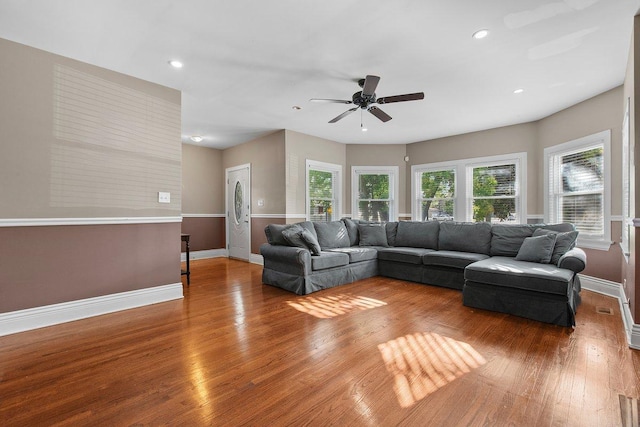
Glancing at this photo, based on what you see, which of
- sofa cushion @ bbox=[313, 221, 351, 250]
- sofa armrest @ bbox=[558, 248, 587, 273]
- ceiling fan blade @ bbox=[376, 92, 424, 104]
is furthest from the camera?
sofa cushion @ bbox=[313, 221, 351, 250]

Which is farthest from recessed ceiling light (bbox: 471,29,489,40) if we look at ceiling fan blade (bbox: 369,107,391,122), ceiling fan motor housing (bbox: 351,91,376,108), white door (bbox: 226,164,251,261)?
white door (bbox: 226,164,251,261)

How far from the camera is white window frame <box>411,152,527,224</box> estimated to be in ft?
17.5

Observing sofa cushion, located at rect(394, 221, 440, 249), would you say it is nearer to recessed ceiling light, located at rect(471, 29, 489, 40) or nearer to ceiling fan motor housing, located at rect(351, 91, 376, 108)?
ceiling fan motor housing, located at rect(351, 91, 376, 108)

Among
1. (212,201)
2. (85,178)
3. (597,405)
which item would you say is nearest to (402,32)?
(597,405)

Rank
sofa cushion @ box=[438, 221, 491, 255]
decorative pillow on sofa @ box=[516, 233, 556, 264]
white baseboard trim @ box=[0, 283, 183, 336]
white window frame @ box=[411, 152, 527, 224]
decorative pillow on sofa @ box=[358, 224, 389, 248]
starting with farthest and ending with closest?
1. decorative pillow on sofa @ box=[358, 224, 389, 248]
2. white window frame @ box=[411, 152, 527, 224]
3. sofa cushion @ box=[438, 221, 491, 255]
4. decorative pillow on sofa @ box=[516, 233, 556, 264]
5. white baseboard trim @ box=[0, 283, 183, 336]

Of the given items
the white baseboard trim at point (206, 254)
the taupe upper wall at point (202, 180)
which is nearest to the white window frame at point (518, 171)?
the taupe upper wall at point (202, 180)

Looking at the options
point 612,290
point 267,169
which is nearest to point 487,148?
point 612,290

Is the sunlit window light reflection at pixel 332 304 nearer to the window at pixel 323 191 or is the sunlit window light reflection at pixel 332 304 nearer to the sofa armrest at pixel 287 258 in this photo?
the sofa armrest at pixel 287 258

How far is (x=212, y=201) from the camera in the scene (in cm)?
720

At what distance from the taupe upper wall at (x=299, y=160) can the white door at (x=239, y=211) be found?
1219mm

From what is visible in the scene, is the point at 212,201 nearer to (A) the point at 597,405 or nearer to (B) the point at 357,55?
(B) the point at 357,55

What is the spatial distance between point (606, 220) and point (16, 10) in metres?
6.72

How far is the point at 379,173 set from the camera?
274 inches

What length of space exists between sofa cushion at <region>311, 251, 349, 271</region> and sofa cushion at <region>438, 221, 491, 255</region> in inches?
67.8
